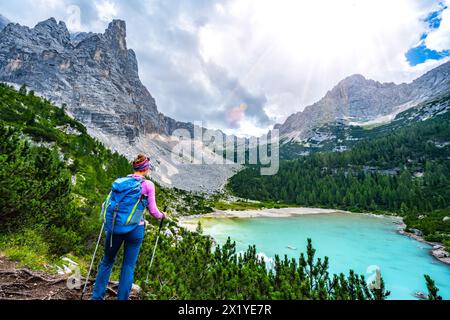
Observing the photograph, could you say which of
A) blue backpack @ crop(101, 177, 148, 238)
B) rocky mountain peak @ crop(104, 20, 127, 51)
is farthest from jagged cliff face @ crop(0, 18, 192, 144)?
blue backpack @ crop(101, 177, 148, 238)

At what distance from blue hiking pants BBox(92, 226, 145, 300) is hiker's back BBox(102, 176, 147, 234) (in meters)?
0.15

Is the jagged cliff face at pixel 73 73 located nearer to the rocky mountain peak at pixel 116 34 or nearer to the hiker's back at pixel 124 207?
the rocky mountain peak at pixel 116 34

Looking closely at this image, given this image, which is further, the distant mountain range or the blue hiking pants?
the distant mountain range

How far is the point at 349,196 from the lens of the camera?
88062mm

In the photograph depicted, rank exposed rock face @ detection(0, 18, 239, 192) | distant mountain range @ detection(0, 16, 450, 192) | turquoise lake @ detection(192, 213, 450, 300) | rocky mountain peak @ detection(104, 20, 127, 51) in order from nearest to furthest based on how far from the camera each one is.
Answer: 1. turquoise lake @ detection(192, 213, 450, 300)
2. exposed rock face @ detection(0, 18, 239, 192)
3. distant mountain range @ detection(0, 16, 450, 192)
4. rocky mountain peak @ detection(104, 20, 127, 51)

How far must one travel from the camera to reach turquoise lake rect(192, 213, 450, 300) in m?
20.1

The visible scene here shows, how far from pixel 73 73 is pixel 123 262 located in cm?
16665

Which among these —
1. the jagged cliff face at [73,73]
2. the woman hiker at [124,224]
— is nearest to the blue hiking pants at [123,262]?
the woman hiker at [124,224]

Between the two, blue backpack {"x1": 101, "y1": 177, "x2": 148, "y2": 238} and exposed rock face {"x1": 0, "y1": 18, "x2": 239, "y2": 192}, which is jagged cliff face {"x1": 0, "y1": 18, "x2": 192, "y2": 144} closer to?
exposed rock face {"x1": 0, "y1": 18, "x2": 239, "y2": 192}

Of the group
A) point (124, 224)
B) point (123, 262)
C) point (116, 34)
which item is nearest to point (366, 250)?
→ point (123, 262)

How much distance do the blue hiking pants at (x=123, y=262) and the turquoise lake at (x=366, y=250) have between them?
1892 centimetres
